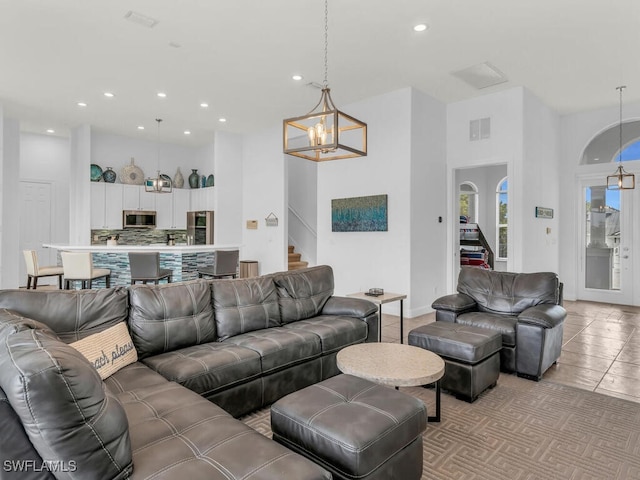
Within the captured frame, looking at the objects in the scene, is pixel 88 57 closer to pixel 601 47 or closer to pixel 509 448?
pixel 509 448

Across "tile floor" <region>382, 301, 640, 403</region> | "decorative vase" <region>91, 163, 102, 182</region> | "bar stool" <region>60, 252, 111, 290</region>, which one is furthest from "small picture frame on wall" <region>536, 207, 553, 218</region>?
"decorative vase" <region>91, 163, 102, 182</region>

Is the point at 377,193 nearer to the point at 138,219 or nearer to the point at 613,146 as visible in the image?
the point at 613,146

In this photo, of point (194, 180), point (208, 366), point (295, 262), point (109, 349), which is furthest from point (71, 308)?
point (194, 180)

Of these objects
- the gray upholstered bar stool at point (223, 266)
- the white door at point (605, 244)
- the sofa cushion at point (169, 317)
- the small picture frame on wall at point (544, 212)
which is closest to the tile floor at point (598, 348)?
the white door at point (605, 244)

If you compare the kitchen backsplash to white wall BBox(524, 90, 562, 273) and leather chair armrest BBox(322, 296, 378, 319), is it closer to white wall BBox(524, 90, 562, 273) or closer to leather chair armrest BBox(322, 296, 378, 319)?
leather chair armrest BBox(322, 296, 378, 319)

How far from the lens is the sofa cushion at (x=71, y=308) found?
2.33 metres

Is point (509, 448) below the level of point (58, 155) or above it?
below

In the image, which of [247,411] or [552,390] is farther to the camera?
[552,390]

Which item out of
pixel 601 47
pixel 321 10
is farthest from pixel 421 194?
pixel 321 10

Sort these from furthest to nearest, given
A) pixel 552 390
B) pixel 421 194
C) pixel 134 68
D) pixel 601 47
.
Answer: pixel 421 194 < pixel 134 68 < pixel 601 47 < pixel 552 390

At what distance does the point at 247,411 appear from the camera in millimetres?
2674

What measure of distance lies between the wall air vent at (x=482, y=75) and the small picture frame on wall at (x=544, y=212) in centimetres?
220

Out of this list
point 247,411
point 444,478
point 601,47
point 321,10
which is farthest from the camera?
point 601,47

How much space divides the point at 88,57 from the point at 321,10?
9.96ft
